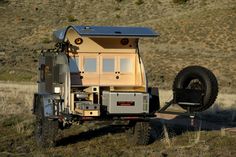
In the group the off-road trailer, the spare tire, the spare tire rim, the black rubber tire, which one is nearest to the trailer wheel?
the off-road trailer

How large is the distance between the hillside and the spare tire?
2076cm

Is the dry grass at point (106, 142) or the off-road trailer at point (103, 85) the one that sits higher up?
the off-road trailer at point (103, 85)

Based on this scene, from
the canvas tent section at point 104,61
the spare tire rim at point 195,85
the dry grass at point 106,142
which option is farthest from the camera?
the canvas tent section at point 104,61

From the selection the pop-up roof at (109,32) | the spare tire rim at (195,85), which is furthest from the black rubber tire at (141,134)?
the pop-up roof at (109,32)

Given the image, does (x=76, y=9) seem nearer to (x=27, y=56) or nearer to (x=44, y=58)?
(x=27, y=56)

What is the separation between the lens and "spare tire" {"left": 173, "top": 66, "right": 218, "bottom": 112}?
1402 cm

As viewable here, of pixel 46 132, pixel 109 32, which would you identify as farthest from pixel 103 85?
pixel 46 132

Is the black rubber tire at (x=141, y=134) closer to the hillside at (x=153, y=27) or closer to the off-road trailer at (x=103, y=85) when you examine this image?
the off-road trailer at (x=103, y=85)

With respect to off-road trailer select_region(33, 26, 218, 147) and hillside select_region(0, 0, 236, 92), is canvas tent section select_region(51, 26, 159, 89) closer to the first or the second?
off-road trailer select_region(33, 26, 218, 147)

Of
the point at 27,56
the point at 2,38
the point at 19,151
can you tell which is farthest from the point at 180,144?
the point at 2,38

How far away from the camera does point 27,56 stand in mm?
49781

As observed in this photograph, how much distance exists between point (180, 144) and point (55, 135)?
9.39 feet

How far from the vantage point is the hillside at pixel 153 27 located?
45.4 m

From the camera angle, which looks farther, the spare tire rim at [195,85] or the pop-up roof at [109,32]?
the spare tire rim at [195,85]
